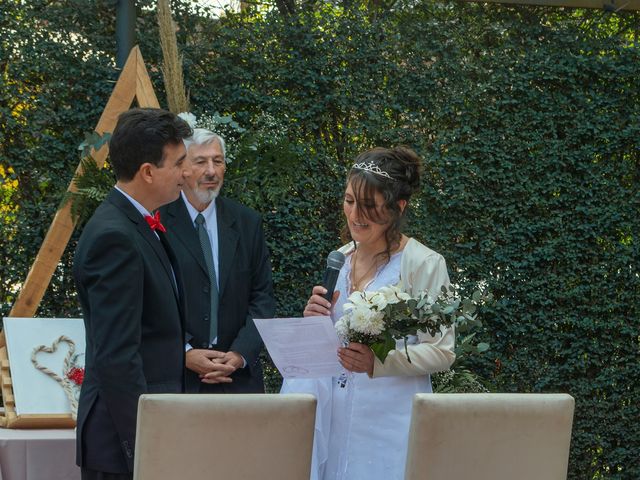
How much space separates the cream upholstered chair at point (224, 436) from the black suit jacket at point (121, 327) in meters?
0.28

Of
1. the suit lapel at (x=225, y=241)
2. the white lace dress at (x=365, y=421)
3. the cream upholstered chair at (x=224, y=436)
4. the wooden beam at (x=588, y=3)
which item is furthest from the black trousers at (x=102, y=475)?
the wooden beam at (x=588, y=3)

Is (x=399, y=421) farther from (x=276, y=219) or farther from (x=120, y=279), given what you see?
(x=276, y=219)

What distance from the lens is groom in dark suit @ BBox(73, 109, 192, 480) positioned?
2664 mm

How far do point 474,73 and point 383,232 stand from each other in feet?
8.15

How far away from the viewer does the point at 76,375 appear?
A: 3719 millimetres

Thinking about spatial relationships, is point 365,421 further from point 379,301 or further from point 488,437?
point 488,437

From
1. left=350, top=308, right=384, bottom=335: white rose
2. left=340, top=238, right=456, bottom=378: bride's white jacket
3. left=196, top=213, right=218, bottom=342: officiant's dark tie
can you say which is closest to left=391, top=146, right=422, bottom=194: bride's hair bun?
left=340, top=238, right=456, bottom=378: bride's white jacket


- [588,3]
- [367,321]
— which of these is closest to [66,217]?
[367,321]

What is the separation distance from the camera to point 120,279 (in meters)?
2.67

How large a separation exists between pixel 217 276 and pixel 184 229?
23cm

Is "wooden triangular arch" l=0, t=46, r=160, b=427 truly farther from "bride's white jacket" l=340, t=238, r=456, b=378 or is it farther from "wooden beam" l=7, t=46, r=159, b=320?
"bride's white jacket" l=340, t=238, r=456, b=378

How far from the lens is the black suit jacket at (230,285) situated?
3717 mm

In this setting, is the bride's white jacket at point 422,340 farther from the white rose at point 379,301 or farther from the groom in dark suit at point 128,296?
the groom in dark suit at point 128,296

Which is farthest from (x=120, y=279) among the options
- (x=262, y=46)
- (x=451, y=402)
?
(x=262, y=46)
